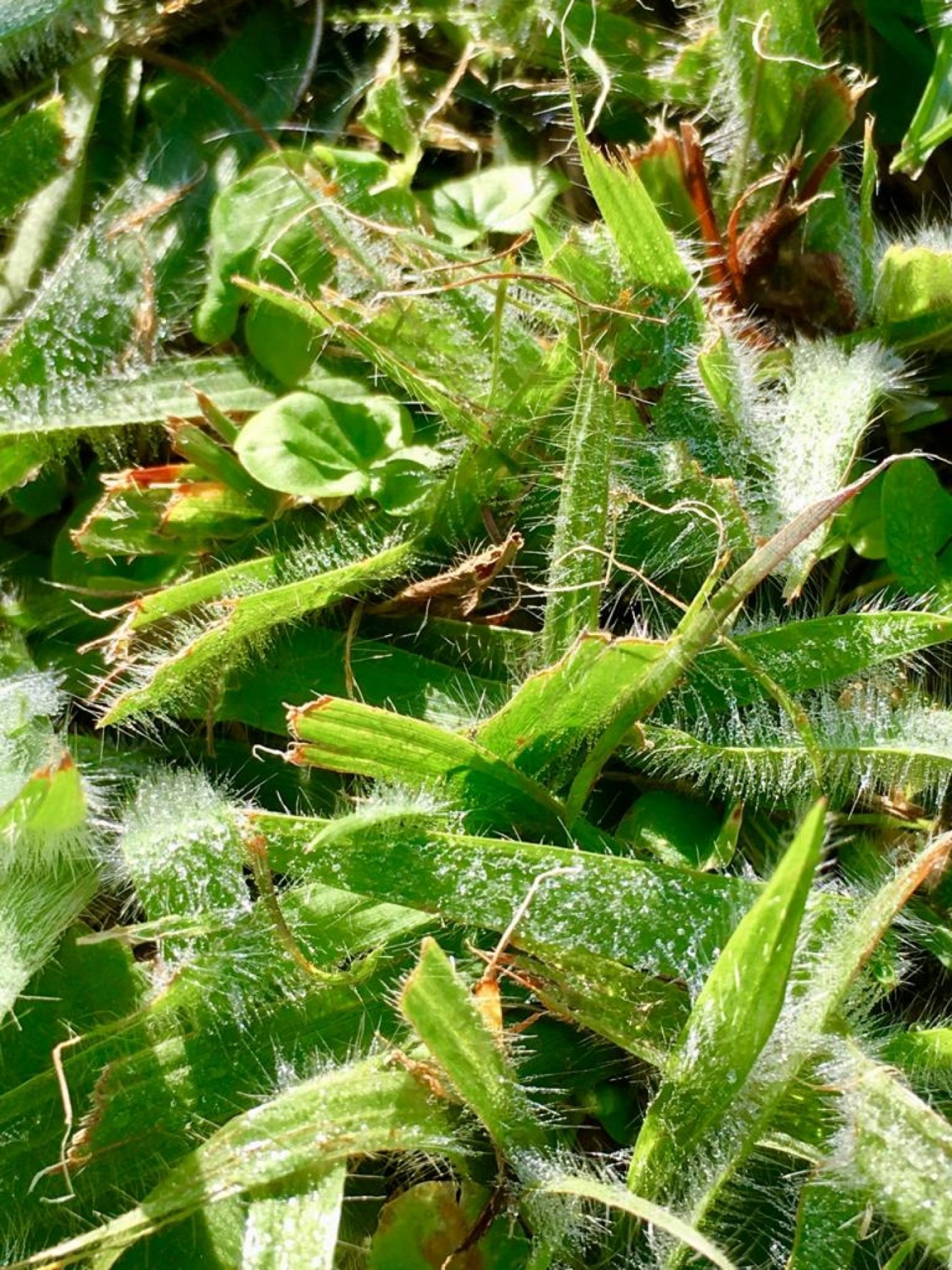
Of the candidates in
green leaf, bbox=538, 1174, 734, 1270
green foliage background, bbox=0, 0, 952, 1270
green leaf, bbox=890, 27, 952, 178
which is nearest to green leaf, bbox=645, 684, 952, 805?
green foliage background, bbox=0, 0, 952, 1270

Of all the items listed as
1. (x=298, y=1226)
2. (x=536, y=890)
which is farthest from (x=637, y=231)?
(x=298, y=1226)

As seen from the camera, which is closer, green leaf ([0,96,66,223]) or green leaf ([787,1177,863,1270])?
green leaf ([787,1177,863,1270])

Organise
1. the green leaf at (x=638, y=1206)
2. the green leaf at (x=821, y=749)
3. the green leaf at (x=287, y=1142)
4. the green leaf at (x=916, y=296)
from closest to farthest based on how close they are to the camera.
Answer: the green leaf at (x=638, y=1206) < the green leaf at (x=287, y=1142) < the green leaf at (x=821, y=749) < the green leaf at (x=916, y=296)

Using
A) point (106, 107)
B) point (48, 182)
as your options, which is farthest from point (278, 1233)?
point (106, 107)

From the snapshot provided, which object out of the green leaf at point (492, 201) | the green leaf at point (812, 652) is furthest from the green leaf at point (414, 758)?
the green leaf at point (492, 201)

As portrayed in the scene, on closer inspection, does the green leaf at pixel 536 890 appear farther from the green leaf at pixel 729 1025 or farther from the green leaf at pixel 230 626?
the green leaf at pixel 230 626

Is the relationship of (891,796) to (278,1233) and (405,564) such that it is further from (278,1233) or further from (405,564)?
A: (278,1233)

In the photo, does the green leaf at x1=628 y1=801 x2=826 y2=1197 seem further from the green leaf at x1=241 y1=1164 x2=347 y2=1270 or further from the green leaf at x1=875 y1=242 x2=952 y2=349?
the green leaf at x1=875 y1=242 x2=952 y2=349
